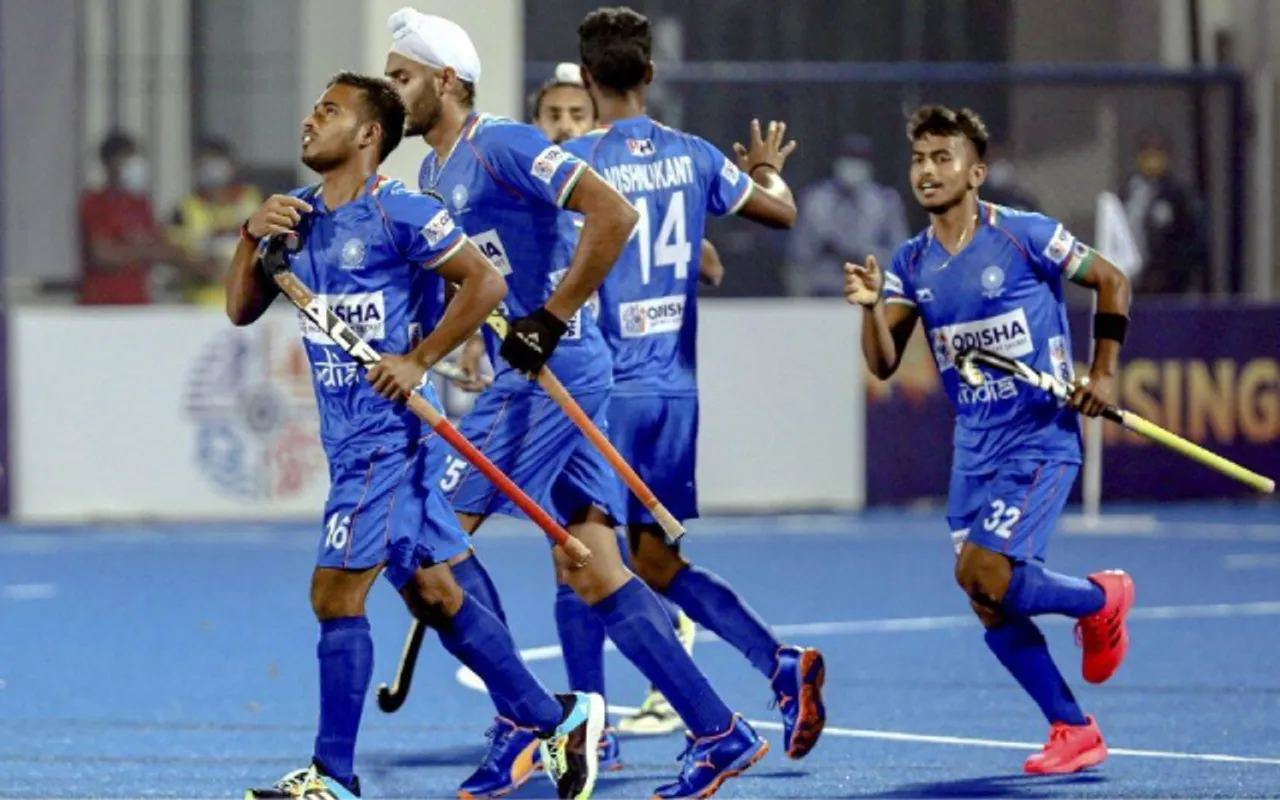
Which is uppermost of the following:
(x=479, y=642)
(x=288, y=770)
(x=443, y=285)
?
(x=443, y=285)

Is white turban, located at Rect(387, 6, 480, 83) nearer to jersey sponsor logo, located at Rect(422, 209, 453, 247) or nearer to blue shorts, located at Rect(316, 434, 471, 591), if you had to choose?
jersey sponsor logo, located at Rect(422, 209, 453, 247)

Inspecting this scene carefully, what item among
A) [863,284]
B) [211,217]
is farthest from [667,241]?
[211,217]

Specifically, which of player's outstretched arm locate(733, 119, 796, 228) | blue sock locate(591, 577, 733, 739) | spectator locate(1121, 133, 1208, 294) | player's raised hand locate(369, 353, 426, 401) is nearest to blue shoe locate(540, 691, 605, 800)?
blue sock locate(591, 577, 733, 739)

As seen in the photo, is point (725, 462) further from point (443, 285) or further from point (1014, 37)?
point (443, 285)

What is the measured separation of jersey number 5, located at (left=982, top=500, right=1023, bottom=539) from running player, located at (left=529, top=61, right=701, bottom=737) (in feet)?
3.26

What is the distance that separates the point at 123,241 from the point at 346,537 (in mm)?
10945

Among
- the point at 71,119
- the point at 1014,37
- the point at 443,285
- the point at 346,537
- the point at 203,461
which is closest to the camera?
the point at 346,537

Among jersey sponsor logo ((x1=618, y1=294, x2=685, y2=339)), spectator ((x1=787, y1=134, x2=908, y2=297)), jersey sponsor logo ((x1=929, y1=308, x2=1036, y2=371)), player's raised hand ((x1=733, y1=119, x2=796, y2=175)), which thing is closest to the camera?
jersey sponsor logo ((x1=618, y1=294, x2=685, y2=339))

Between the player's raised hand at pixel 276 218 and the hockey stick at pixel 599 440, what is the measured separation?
30.3 inches

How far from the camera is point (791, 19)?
23359 mm

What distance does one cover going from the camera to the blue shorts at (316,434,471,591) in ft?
21.6

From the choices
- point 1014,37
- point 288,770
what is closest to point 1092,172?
point 1014,37

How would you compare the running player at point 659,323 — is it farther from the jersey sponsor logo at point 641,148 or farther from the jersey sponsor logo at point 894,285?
the jersey sponsor logo at point 894,285

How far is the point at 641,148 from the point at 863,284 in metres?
0.80
